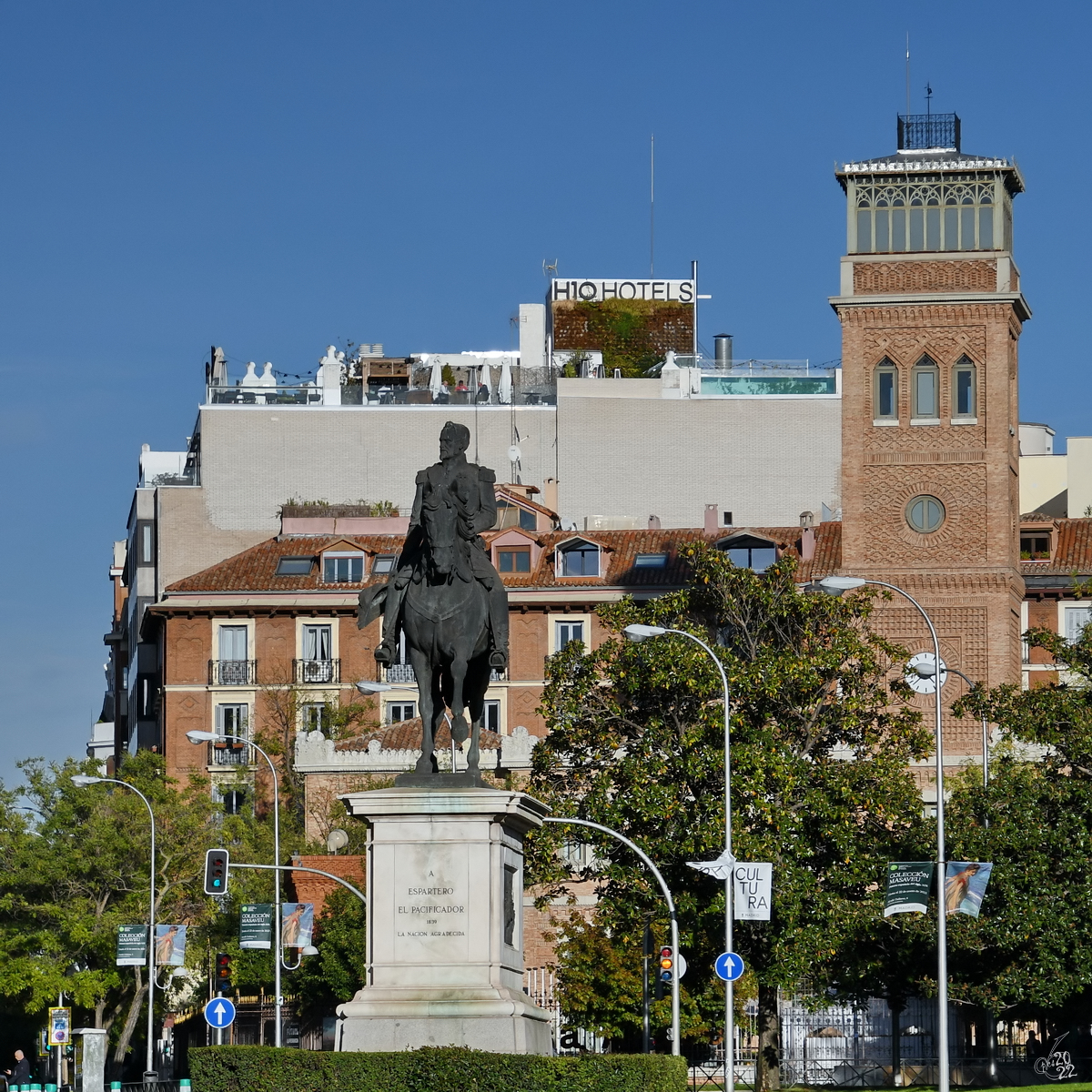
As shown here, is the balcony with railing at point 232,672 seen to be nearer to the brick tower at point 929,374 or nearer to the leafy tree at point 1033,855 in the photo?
the brick tower at point 929,374

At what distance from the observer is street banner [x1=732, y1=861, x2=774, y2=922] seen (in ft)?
175

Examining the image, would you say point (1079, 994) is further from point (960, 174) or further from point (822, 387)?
point (822, 387)

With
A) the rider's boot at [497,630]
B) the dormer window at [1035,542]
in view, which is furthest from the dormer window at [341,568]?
the rider's boot at [497,630]

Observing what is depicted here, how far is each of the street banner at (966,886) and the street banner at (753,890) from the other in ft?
13.8

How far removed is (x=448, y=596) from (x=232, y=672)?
79.8 meters

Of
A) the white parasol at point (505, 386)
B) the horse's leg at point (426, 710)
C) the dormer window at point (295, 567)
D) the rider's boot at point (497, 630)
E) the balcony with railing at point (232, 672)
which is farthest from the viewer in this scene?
the white parasol at point (505, 386)

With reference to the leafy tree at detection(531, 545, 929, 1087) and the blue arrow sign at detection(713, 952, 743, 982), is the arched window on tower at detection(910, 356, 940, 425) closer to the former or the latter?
the leafy tree at detection(531, 545, 929, 1087)

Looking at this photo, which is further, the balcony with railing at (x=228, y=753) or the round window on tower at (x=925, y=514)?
the balcony with railing at (x=228, y=753)

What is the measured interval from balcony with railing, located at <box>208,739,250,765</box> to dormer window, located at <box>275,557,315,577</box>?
7.00 metres

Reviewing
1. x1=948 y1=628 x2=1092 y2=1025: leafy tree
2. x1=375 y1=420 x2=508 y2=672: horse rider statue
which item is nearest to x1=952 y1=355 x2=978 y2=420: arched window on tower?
x1=948 y1=628 x2=1092 y2=1025: leafy tree

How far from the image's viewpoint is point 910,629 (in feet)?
311

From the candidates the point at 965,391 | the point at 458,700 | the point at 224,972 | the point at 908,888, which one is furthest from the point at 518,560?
the point at 458,700

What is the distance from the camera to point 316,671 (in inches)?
4222

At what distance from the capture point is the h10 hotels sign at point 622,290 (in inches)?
5138
